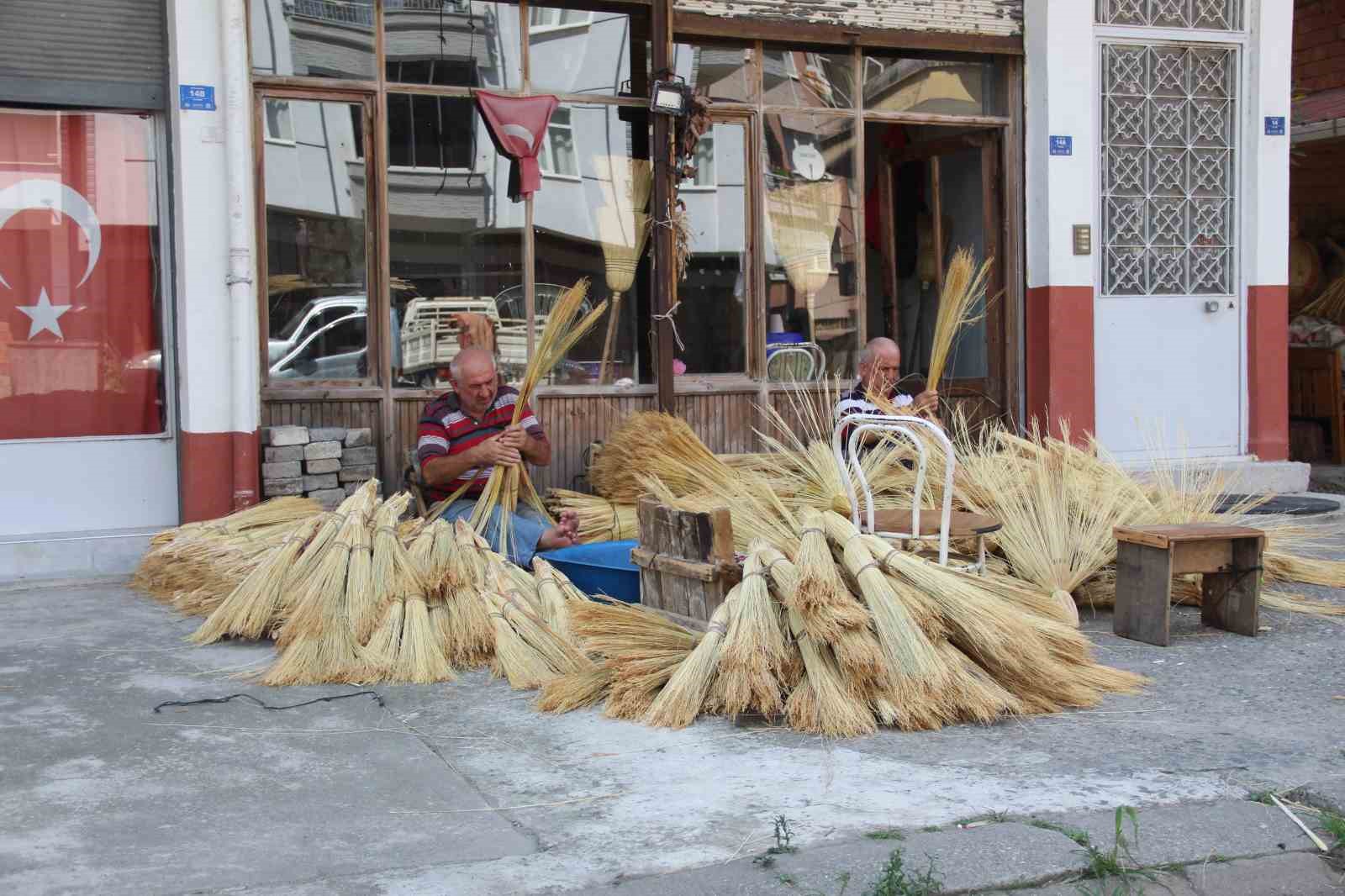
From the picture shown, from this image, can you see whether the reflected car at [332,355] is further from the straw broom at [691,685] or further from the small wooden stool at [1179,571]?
the small wooden stool at [1179,571]

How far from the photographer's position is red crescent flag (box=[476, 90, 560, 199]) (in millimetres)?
7723

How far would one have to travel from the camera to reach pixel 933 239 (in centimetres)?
975

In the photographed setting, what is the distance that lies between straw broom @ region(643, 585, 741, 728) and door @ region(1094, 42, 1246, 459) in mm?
5236

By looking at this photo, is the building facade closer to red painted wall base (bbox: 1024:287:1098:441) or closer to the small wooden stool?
red painted wall base (bbox: 1024:287:1098:441)

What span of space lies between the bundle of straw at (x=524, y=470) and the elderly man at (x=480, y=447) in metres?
0.04

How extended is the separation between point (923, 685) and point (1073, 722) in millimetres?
552

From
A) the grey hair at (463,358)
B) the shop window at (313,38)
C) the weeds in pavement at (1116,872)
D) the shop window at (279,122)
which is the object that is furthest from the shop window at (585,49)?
the weeds in pavement at (1116,872)

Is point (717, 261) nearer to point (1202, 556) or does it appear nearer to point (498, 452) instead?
point (498, 452)

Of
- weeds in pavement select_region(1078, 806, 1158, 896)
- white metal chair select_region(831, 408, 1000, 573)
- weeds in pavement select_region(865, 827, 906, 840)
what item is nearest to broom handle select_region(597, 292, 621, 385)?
white metal chair select_region(831, 408, 1000, 573)

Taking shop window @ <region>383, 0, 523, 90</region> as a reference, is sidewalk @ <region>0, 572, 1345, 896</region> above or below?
below

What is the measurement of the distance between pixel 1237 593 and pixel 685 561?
2329mm

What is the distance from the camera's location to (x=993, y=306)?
9070 millimetres

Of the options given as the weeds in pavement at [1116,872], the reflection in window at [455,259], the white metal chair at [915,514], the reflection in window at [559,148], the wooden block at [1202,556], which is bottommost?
the weeds in pavement at [1116,872]

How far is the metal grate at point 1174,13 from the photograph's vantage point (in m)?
8.84
